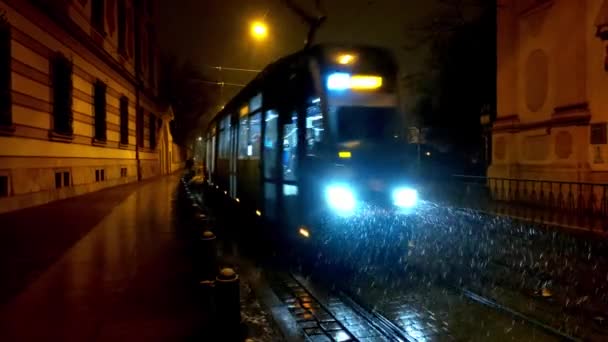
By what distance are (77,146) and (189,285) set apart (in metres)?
13.0

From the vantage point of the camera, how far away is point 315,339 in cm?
529

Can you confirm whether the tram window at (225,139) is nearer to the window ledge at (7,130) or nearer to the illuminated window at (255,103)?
the illuminated window at (255,103)

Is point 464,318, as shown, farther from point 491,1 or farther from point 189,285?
point 491,1

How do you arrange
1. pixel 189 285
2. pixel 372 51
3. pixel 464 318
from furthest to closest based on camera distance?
pixel 372 51 < pixel 189 285 < pixel 464 318

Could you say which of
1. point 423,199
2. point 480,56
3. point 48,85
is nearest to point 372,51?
point 48,85

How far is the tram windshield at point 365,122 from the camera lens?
8.93 meters

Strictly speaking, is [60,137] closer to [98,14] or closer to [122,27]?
[98,14]

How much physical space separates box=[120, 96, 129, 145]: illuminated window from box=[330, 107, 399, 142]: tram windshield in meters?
19.1

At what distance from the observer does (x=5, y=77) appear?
12609 mm

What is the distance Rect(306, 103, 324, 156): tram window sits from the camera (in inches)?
350

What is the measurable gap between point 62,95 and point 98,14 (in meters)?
6.01

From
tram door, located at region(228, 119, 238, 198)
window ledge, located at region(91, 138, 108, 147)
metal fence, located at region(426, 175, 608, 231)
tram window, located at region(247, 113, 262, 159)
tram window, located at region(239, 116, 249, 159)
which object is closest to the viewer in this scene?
tram window, located at region(247, 113, 262, 159)

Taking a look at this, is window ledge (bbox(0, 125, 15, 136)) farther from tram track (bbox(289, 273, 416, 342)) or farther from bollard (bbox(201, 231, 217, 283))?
tram track (bbox(289, 273, 416, 342))

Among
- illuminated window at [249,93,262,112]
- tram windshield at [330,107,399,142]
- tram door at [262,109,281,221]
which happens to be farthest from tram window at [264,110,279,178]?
tram windshield at [330,107,399,142]
